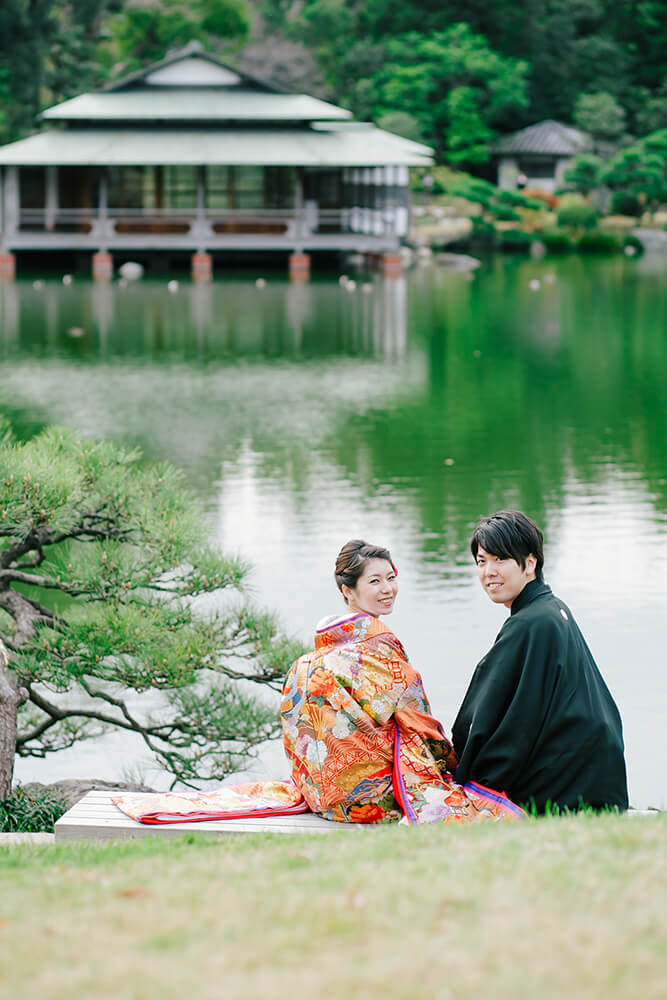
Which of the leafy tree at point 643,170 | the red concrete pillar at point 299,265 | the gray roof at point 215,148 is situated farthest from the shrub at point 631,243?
the red concrete pillar at point 299,265

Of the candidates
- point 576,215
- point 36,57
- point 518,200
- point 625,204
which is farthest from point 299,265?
point 625,204

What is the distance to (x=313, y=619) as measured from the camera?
7859 mm

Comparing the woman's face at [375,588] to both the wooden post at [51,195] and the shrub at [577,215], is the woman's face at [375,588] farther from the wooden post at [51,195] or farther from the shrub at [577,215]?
the shrub at [577,215]

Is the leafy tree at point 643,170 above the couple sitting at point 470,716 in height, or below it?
above

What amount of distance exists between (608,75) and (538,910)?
163 ft

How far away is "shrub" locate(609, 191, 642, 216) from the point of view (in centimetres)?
4247

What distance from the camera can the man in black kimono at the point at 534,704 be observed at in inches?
147

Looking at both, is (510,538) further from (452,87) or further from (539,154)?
(452,87)

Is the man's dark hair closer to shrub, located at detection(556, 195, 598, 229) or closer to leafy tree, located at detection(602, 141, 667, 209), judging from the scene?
shrub, located at detection(556, 195, 598, 229)

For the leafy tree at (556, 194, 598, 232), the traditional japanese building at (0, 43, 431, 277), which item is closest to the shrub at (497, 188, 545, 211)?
the leafy tree at (556, 194, 598, 232)

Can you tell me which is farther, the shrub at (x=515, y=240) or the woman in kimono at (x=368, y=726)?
the shrub at (x=515, y=240)

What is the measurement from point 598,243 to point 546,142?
6.21m

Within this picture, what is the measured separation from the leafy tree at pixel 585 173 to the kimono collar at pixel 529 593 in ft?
132

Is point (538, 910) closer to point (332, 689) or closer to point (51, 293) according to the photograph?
point (332, 689)
